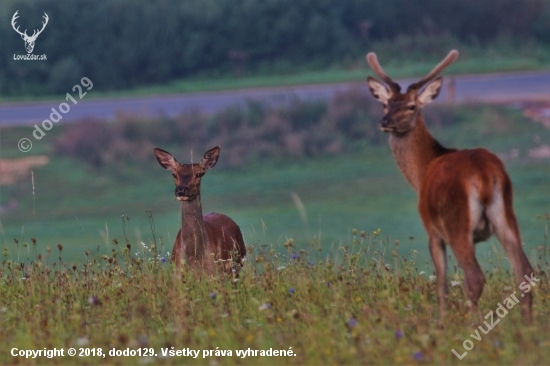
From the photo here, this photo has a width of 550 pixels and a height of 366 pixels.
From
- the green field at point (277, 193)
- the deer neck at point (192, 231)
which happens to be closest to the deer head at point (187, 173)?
the deer neck at point (192, 231)

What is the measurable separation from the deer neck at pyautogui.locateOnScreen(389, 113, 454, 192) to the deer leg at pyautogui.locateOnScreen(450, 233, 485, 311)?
4.05 ft

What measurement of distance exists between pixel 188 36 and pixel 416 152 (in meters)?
20.1

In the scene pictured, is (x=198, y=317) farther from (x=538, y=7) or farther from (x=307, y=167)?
(x=538, y=7)

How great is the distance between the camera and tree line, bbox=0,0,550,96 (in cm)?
2719

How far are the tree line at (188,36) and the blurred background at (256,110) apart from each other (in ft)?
0.14

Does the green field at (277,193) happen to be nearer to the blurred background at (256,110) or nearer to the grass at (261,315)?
the blurred background at (256,110)

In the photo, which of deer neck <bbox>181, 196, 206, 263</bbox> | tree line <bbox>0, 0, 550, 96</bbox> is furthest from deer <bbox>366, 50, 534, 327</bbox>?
tree line <bbox>0, 0, 550, 96</bbox>

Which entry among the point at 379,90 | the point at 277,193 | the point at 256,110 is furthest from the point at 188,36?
the point at 379,90

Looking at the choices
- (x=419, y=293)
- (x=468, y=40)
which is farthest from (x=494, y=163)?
(x=468, y=40)

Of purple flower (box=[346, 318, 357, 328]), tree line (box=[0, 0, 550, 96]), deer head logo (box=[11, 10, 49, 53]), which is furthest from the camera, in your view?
tree line (box=[0, 0, 550, 96])

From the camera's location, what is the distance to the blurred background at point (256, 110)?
64.8 ft

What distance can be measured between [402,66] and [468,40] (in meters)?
3.07

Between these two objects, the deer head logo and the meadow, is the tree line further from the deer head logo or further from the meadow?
the meadow

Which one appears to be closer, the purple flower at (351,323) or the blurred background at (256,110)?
the purple flower at (351,323)
